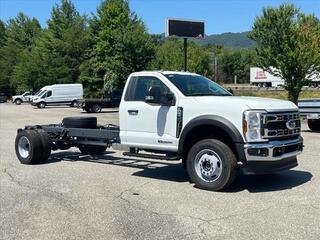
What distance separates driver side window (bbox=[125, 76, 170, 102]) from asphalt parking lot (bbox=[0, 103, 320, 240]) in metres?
1.54

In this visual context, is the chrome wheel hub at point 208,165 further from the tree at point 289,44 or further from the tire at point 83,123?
the tree at point 289,44

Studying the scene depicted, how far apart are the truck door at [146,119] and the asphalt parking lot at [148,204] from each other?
0.74 m

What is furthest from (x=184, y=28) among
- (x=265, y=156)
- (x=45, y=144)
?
(x=265, y=156)

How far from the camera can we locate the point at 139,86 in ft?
32.5

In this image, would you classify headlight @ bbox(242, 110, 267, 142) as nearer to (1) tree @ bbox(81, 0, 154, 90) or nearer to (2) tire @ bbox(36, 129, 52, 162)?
(2) tire @ bbox(36, 129, 52, 162)

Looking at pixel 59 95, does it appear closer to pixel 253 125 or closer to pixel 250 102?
pixel 250 102

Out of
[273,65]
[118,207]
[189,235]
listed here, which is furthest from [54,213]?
[273,65]

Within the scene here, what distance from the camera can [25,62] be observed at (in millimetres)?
73375

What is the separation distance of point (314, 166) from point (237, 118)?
3467 mm

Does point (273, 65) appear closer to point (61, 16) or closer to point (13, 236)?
point (13, 236)

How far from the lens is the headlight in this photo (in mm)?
8117

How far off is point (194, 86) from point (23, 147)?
4.62 m

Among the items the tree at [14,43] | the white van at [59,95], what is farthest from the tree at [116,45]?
the tree at [14,43]

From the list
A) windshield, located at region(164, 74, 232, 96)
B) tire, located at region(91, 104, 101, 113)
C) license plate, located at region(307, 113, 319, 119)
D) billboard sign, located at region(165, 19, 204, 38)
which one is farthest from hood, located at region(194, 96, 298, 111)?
tire, located at region(91, 104, 101, 113)
